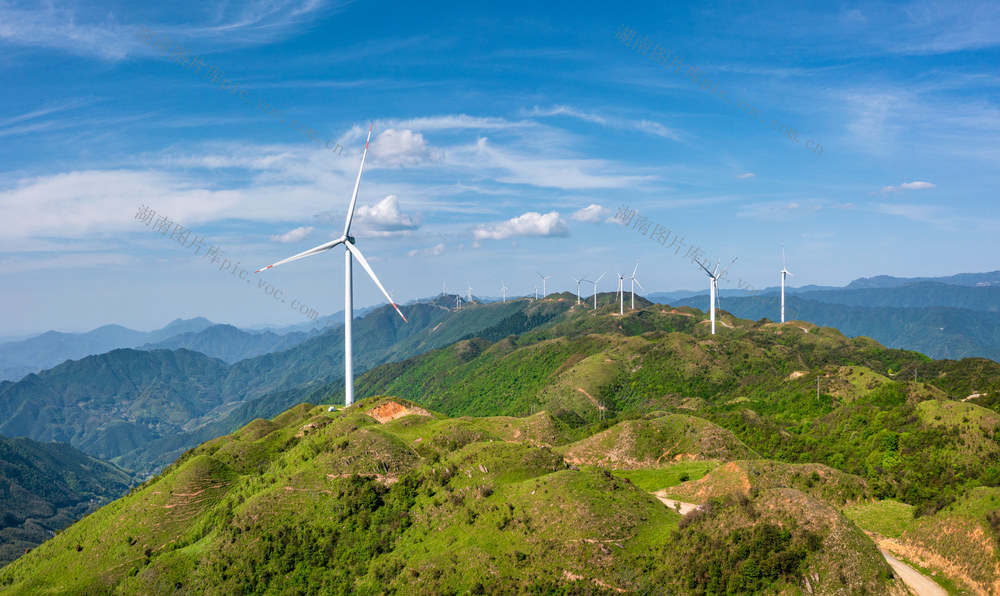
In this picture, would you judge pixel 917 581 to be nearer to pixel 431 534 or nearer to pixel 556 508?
pixel 556 508

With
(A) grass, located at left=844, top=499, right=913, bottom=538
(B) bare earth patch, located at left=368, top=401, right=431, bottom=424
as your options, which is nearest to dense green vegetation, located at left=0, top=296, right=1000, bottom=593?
(A) grass, located at left=844, top=499, right=913, bottom=538

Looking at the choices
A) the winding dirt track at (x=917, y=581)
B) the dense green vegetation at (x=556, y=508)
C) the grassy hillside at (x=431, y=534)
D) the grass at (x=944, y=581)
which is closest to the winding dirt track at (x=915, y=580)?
the winding dirt track at (x=917, y=581)

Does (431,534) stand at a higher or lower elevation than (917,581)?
higher

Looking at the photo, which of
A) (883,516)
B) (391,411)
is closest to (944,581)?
(883,516)

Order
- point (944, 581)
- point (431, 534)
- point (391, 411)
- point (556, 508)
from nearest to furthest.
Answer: point (944, 581) → point (556, 508) → point (431, 534) → point (391, 411)

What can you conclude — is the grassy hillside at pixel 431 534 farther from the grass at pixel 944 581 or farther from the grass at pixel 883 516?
the grass at pixel 883 516

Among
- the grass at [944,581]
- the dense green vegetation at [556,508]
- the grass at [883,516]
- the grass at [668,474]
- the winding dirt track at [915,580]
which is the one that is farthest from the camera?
the grass at [668,474]

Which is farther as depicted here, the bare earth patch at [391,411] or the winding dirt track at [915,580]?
the bare earth patch at [391,411]

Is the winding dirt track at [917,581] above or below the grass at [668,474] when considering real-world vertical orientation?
below
